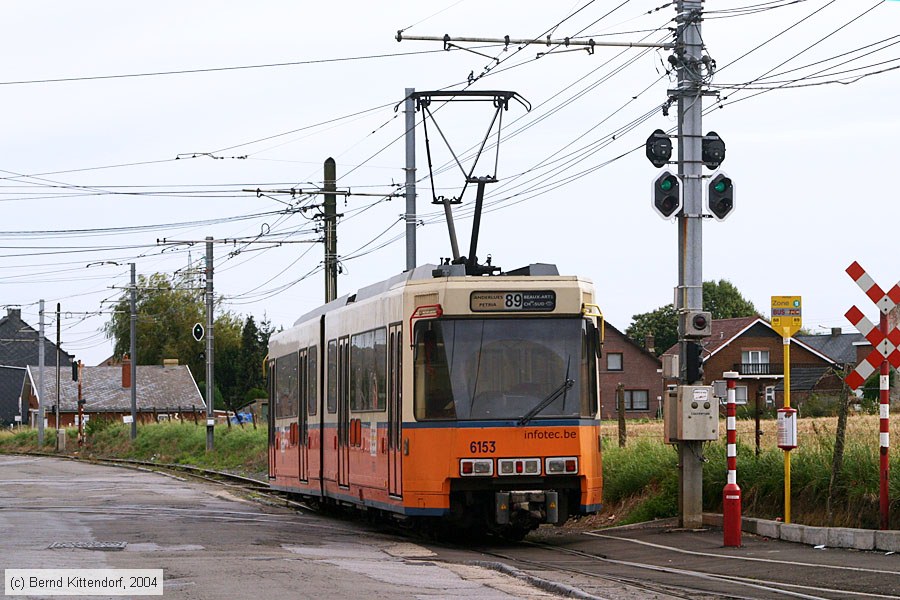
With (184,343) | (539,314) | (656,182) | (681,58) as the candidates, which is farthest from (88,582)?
(184,343)

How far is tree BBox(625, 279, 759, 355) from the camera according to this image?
122 metres

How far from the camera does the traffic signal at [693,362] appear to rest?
18250 millimetres

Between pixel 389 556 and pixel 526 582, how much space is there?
114 inches

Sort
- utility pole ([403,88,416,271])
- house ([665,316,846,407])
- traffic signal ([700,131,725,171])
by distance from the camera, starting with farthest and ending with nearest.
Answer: house ([665,316,846,407]) < utility pole ([403,88,416,271]) < traffic signal ([700,131,725,171])

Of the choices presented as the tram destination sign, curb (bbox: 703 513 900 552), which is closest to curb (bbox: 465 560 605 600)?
the tram destination sign

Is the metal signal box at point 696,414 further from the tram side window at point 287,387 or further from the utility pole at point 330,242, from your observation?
the utility pole at point 330,242

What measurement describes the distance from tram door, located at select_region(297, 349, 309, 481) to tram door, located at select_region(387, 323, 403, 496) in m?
5.75

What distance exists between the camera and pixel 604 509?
68.0ft

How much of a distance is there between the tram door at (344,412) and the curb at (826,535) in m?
5.66

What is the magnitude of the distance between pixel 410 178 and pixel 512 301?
1340 centimetres

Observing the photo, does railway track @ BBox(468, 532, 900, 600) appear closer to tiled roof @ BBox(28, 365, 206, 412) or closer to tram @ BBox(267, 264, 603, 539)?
tram @ BBox(267, 264, 603, 539)

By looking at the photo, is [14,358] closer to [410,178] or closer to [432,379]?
[410,178]

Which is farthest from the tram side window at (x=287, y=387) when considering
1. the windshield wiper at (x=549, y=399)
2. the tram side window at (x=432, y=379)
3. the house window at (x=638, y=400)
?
the house window at (x=638, y=400)

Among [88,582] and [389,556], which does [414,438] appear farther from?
[88,582]
